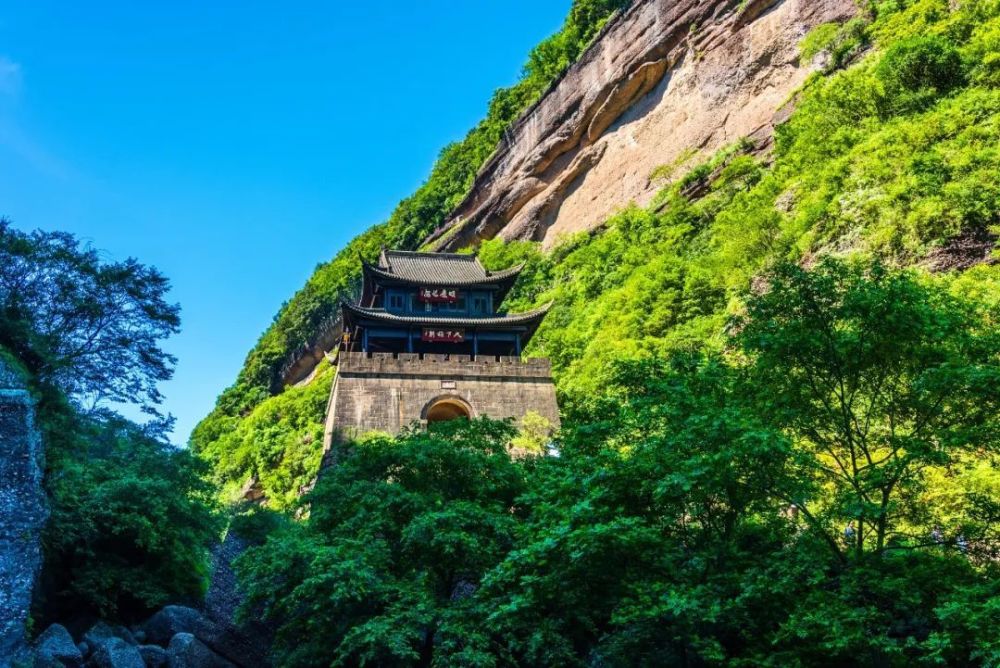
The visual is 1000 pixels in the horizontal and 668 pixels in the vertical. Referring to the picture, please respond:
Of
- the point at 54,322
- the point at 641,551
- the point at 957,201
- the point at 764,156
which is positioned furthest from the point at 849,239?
the point at 54,322

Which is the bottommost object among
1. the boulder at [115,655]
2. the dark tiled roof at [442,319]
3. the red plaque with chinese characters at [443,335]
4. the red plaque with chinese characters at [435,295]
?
the boulder at [115,655]

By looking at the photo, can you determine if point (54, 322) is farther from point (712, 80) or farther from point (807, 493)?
point (712, 80)

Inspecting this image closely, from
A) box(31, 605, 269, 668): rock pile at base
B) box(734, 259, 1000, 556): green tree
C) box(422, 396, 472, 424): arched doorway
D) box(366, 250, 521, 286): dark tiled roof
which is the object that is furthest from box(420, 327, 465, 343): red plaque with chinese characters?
box(734, 259, 1000, 556): green tree

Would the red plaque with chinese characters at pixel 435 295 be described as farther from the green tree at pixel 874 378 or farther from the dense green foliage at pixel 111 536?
the green tree at pixel 874 378

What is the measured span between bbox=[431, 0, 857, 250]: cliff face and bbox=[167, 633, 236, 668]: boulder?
109 ft

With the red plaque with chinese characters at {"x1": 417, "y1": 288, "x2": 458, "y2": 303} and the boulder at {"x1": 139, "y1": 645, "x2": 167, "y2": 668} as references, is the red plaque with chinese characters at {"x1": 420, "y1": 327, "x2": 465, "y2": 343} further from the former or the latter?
the boulder at {"x1": 139, "y1": 645, "x2": 167, "y2": 668}

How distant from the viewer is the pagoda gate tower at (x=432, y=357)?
83.9 feet

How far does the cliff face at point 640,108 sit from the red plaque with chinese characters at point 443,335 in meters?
19.8

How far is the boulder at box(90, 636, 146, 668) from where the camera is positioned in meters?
14.0

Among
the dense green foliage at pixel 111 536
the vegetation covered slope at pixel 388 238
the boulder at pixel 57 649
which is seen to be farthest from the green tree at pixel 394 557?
the vegetation covered slope at pixel 388 238

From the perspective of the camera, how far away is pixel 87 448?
18672mm

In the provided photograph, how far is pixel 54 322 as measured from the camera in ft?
60.4

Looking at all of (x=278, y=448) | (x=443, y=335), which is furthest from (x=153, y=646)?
(x=278, y=448)

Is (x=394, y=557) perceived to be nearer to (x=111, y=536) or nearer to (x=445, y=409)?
(x=111, y=536)
